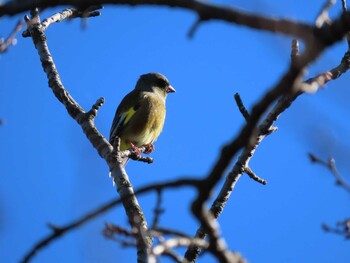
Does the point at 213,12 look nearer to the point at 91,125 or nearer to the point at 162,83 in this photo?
the point at 91,125

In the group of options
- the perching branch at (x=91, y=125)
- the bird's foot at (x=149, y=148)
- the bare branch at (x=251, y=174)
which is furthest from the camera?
the bird's foot at (x=149, y=148)

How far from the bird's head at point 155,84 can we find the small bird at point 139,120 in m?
0.37

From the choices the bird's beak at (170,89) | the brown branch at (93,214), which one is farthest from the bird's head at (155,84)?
the brown branch at (93,214)

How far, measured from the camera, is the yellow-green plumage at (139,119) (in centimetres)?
890

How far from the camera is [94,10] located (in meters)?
6.22

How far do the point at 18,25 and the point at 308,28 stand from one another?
2828mm

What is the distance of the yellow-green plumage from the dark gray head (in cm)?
44

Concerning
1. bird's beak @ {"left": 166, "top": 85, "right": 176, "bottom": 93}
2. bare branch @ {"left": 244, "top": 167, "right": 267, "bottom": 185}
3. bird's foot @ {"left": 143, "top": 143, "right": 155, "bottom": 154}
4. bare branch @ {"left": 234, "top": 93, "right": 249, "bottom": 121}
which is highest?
bird's beak @ {"left": 166, "top": 85, "right": 176, "bottom": 93}

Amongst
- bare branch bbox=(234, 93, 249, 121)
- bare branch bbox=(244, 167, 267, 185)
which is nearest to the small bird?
bare branch bbox=(244, 167, 267, 185)

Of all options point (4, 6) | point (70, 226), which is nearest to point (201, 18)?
point (4, 6)

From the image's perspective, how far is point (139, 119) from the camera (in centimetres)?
900

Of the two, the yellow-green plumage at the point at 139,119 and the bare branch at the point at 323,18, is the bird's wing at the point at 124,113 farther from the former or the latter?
the bare branch at the point at 323,18

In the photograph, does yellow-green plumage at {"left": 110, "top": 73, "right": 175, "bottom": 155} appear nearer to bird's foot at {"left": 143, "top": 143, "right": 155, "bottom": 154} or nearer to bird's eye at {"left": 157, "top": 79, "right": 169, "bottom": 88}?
bird's foot at {"left": 143, "top": 143, "right": 155, "bottom": 154}

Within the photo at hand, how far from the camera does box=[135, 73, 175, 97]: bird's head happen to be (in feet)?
34.5
